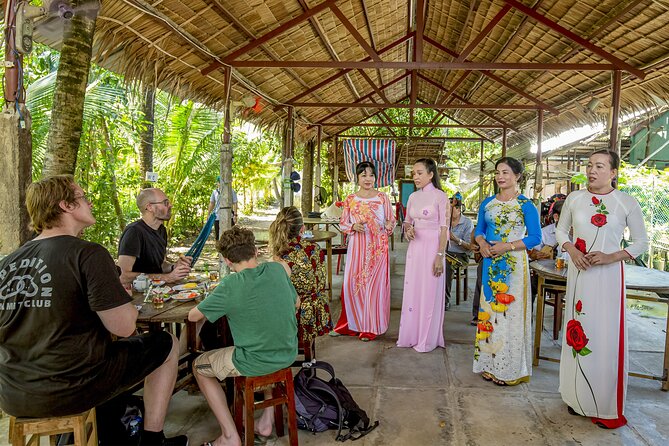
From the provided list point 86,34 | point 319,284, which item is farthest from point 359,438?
point 86,34

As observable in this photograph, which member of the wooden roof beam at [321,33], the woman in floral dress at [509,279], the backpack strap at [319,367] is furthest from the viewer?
the wooden roof beam at [321,33]

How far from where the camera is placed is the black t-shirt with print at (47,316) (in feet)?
6.05

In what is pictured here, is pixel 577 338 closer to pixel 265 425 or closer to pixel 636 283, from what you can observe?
pixel 636 283

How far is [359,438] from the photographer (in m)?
2.63

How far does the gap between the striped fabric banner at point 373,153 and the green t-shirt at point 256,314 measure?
8952mm

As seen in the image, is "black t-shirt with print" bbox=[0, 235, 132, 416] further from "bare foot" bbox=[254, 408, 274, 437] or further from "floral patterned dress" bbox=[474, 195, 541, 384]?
"floral patterned dress" bbox=[474, 195, 541, 384]

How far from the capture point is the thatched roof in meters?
4.58

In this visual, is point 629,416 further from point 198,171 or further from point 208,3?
point 198,171

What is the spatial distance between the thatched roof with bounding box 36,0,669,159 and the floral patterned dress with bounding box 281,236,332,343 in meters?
2.57

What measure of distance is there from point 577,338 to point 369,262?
1.93 metres

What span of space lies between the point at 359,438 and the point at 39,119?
16.2 ft

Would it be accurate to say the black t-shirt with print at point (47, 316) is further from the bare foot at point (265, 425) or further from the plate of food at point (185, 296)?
the bare foot at point (265, 425)

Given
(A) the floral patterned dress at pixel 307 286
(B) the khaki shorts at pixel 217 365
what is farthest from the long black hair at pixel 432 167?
(B) the khaki shorts at pixel 217 365

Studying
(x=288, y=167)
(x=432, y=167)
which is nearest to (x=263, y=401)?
(x=432, y=167)
